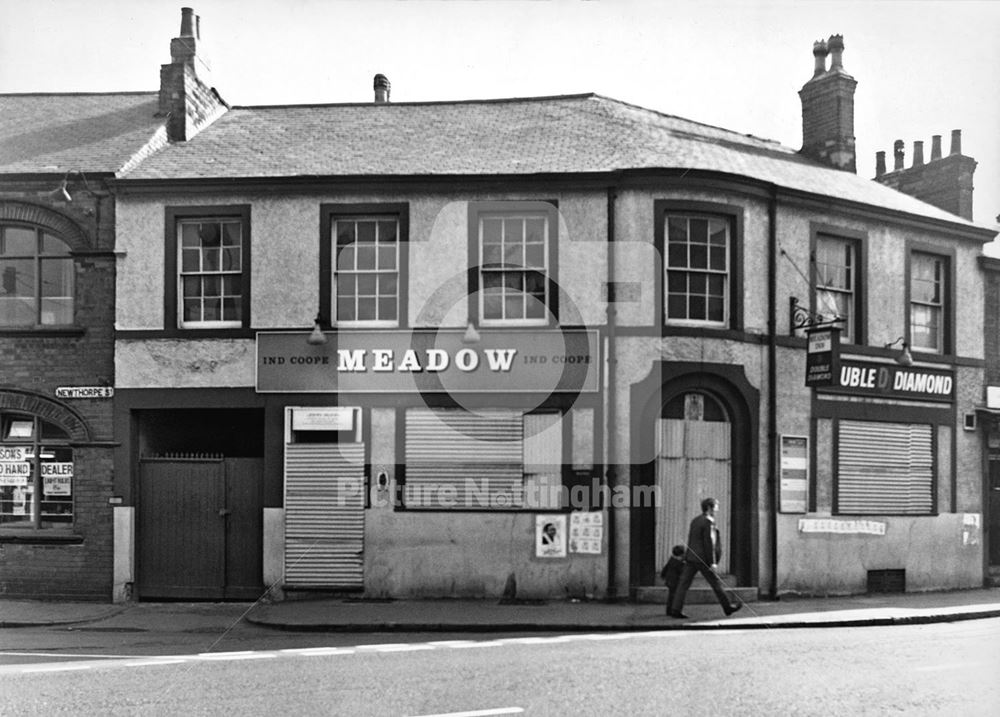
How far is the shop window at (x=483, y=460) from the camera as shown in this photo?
1581cm

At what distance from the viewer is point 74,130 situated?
18.1 metres

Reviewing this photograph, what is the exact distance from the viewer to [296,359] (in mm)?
16062

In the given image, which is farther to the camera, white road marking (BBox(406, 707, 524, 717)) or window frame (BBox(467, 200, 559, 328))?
window frame (BBox(467, 200, 559, 328))

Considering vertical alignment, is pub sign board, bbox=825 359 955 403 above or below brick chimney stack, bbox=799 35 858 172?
below

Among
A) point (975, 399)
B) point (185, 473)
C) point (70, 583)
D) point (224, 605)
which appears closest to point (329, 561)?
point (224, 605)

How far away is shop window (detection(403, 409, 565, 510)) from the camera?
15812 mm

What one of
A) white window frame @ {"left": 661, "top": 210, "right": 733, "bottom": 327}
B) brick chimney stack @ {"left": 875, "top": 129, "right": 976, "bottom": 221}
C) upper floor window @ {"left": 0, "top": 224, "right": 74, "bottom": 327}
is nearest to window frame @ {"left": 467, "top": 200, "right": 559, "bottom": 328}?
white window frame @ {"left": 661, "top": 210, "right": 733, "bottom": 327}

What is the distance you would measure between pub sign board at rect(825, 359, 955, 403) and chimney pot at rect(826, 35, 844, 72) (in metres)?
6.15

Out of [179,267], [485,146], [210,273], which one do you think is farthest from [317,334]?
[485,146]

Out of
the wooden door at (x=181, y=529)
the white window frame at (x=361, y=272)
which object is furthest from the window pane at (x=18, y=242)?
the white window frame at (x=361, y=272)

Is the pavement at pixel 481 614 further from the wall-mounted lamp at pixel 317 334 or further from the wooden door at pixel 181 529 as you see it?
the wall-mounted lamp at pixel 317 334

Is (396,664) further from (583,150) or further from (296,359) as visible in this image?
(583,150)

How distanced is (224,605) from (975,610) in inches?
443

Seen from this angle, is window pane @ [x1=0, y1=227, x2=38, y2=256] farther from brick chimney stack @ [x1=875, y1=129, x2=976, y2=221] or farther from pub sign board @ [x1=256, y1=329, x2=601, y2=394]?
brick chimney stack @ [x1=875, y1=129, x2=976, y2=221]
